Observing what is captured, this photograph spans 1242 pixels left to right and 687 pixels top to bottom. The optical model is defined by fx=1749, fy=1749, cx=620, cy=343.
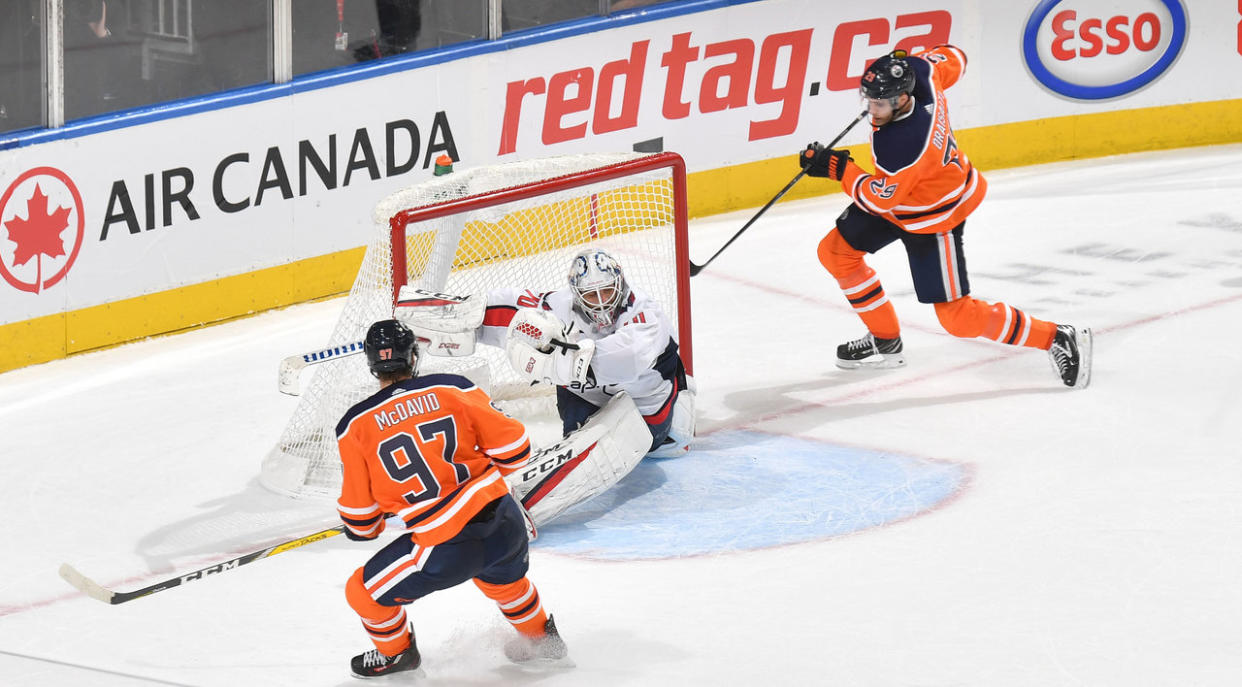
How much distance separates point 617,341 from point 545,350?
0.93 feet

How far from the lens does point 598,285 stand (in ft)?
15.3

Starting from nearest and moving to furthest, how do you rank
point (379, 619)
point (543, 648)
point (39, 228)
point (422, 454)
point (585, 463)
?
point (422, 454) < point (379, 619) < point (543, 648) < point (585, 463) < point (39, 228)

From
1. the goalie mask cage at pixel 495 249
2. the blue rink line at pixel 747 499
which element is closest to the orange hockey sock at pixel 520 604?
the blue rink line at pixel 747 499

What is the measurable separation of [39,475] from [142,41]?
6.14 ft

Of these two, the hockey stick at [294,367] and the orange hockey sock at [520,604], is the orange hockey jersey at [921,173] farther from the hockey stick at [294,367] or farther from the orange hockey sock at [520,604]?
the orange hockey sock at [520,604]

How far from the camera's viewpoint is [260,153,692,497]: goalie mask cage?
200 inches

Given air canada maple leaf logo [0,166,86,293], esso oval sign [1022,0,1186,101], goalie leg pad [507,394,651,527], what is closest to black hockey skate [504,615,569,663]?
goalie leg pad [507,394,651,527]

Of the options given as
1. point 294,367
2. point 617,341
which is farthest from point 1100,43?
point 294,367

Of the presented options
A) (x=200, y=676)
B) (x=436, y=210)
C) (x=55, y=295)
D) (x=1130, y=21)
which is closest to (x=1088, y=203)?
(x=1130, y=21)

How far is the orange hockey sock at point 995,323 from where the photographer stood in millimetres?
5559

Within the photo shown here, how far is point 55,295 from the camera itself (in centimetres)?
625

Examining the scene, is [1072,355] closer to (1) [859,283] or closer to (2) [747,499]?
(1) [859,283]

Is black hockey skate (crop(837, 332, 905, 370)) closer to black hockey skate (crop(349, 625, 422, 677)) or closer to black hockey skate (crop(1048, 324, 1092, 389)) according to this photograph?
black hockey skate (crop(1048, 324, 1092, 389))

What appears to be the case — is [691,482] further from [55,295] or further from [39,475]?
[55,295]
